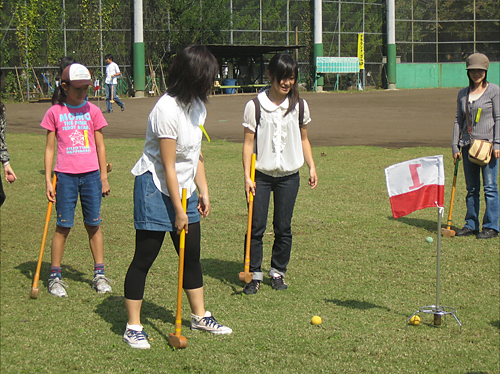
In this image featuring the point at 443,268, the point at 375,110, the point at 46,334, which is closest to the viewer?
the point at 46,334

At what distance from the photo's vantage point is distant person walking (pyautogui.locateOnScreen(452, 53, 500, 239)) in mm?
7457

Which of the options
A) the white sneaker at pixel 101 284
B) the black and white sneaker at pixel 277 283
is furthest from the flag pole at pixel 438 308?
the white sneaker at pixel 101 284

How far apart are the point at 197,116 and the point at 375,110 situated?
23.8 meters

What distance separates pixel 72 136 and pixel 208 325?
6.80 ft

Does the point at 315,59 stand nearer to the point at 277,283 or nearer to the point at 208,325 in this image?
the point at 277,283

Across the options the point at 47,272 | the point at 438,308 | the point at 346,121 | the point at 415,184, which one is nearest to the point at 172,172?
the point at 415,184

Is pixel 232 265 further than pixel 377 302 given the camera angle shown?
Yes

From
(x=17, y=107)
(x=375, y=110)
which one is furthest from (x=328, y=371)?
(x=17, y=107)

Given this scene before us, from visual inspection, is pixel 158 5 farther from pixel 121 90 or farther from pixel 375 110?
pixel 375 110

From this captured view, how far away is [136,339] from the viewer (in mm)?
4355

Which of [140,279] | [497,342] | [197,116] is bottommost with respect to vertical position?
[497,342]

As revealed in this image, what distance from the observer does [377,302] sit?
534 cm

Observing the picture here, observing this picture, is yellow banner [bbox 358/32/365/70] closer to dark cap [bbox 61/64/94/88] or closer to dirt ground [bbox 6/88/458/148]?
dirt ground [bbox 6/88/458/148]

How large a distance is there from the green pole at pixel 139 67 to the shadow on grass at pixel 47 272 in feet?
100
